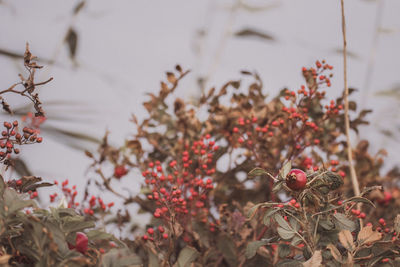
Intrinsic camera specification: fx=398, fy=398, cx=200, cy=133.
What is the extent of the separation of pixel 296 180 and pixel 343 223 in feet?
0.24

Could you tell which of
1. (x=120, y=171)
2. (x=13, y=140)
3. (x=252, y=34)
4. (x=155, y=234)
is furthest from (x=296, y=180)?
(x=252, y=34)

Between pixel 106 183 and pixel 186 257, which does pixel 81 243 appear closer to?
pixel 186 257

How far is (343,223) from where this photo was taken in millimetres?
463

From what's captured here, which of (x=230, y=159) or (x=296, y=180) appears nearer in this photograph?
(x=296, y=180)

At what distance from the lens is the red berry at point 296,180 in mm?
472

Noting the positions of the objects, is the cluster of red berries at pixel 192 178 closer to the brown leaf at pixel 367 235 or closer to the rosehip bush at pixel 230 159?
the rosehip bush at pixel 230 159

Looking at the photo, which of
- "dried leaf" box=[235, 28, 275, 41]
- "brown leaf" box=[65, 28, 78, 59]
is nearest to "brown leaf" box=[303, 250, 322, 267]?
"dried leaf" box=[235, 28, 275, 41]

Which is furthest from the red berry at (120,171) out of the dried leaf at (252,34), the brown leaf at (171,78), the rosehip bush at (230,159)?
the dried leaf at (252,34)

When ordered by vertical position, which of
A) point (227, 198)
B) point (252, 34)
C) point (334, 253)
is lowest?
point (227, 198)

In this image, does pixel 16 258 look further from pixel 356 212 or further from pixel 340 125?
pixel 340 125

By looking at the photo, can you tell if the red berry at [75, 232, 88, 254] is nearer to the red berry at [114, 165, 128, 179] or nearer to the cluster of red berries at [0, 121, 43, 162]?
the cluster of red berries at [0, 121, 43, 162]

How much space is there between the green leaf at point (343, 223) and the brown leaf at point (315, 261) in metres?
0.05

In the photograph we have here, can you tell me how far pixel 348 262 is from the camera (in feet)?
1.42

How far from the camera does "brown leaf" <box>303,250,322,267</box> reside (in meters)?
0.42
